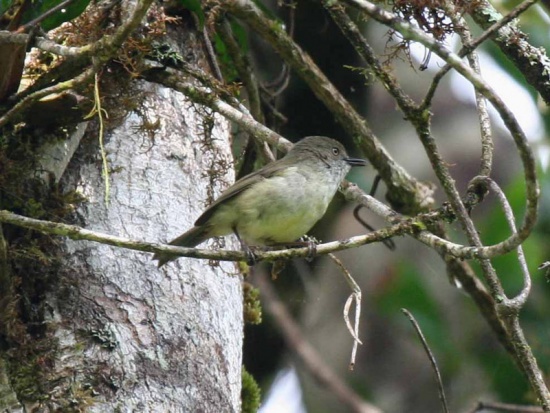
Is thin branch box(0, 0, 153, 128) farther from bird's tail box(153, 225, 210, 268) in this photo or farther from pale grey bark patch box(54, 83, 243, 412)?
bird's tail box(153, 225, 210, 268)

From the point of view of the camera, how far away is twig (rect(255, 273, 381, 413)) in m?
7.15

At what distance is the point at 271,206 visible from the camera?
4535 mm

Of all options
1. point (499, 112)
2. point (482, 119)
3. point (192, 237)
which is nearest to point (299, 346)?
point (192, 237)

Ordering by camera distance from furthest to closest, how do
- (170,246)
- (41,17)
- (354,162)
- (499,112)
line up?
(354,162) < (41,17) < (170,246) < (499,112)

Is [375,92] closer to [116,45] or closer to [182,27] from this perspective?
[182,27]

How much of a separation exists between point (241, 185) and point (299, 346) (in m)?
3.43

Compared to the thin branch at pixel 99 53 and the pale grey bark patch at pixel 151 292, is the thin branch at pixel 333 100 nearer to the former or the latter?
the pale grey bark patch at pixel 151 292

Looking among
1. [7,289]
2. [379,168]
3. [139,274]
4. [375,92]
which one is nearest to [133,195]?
[139,274]

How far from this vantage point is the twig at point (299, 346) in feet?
23.5

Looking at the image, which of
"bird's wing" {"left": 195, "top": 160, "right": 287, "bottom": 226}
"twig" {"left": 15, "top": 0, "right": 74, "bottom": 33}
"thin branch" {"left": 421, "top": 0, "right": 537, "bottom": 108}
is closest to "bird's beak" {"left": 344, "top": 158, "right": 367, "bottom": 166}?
"bird's wing" {"left": 195, "top": 160, "right": 287, "bottom": 226}

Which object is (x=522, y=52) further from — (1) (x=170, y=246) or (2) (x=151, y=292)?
(2) (x=151, y=292)

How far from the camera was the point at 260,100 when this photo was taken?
5727 millimetres

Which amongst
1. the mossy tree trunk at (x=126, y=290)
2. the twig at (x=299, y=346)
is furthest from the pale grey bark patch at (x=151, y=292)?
the twig at (x=299, y=346)

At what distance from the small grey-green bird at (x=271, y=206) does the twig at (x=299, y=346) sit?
2691mm
